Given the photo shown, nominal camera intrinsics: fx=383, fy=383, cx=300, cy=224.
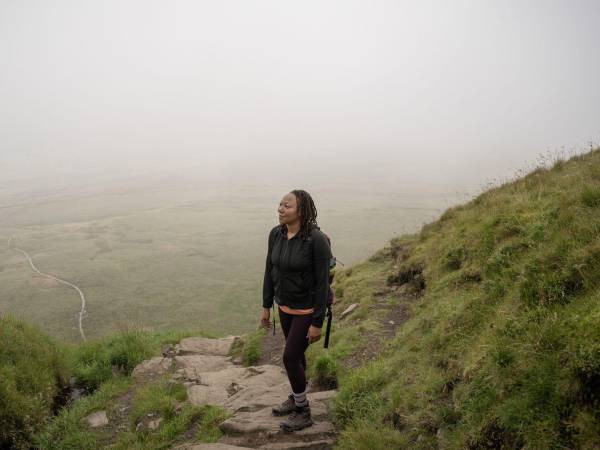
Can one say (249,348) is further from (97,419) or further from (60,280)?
(60,280)

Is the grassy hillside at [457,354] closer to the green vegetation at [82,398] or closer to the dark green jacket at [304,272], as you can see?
the green vegetation at [82,398]

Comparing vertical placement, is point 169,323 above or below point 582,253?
below

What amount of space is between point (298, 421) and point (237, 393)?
288 centimetres

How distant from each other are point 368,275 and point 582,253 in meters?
9.08

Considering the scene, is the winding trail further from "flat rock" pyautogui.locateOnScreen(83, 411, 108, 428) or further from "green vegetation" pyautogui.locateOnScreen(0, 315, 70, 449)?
"flat rock" pyautogui.locateOnScreen(83, 411, 108, 428)

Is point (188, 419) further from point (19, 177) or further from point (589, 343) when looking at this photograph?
point (19, 177)

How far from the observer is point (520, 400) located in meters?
3.38

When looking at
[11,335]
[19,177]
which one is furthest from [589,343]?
[19,177]

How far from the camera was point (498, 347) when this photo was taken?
402 centimetres

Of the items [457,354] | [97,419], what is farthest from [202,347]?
[457,354]

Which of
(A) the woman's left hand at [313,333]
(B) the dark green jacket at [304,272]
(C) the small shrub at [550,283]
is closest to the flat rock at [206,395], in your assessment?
(A) the woman's left hand at [313,333]

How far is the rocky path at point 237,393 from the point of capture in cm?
522

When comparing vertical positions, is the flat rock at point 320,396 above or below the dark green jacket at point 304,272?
below

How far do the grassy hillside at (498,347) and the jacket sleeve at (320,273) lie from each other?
1.50 metres
